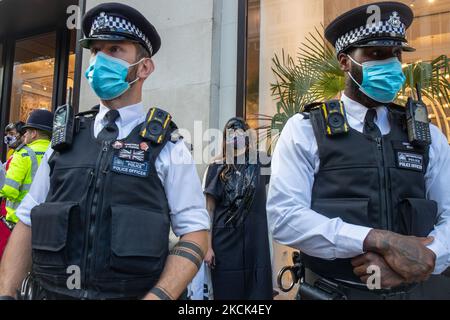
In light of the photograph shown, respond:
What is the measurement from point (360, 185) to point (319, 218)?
0.77 ft

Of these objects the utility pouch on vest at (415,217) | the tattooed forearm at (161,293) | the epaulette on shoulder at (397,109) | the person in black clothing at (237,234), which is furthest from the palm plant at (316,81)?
the tattooed forearm at (161,293)

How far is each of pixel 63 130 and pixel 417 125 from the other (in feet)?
5.32

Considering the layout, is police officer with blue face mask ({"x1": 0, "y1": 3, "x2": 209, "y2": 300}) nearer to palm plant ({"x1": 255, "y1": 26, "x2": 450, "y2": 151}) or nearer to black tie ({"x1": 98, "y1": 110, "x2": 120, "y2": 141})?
black tie ({"x1": 98, "y1": 110, "x2": 120, "y2": 141})

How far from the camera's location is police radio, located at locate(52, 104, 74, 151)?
191cm

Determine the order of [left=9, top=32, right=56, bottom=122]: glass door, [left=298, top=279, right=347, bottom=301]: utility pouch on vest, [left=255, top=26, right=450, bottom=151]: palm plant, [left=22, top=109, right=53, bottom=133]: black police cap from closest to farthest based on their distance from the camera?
[left=298, top=279, right=347, bottom=301]: utility pouch on vest < [left=255, top=26, right=450, bottom=151]: palm plant < [left=22, top=109, right=53, bottom=133]: black police cap < [left=9, top=32, right=56, bottom=122]: glass door

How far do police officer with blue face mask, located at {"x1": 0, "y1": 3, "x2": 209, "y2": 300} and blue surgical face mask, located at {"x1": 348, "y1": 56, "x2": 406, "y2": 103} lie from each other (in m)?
0.94

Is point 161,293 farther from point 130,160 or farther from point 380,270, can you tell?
point 380,270

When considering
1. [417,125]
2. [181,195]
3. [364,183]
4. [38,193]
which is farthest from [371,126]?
[38,193]

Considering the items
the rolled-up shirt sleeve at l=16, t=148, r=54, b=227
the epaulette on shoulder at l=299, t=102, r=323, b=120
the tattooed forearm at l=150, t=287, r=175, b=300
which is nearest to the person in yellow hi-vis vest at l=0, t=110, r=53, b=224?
the rolled-up shirt sleeve at l=16, t=148, r=54, b=227

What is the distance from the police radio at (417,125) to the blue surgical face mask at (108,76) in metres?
1.35

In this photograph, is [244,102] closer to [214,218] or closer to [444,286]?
[214,218]

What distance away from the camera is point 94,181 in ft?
5.93

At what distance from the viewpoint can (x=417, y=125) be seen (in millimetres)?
1988
